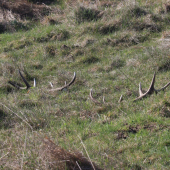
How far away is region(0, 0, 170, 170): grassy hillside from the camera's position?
3496mm

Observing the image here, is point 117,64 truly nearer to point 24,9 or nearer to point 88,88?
point 88,88

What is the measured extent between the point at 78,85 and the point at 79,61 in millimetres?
1524

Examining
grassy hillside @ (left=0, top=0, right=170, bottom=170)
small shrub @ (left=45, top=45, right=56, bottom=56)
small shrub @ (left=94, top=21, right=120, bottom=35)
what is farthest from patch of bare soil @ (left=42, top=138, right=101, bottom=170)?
small shrub @ (left=94, top=21, right=120, bottom=35)

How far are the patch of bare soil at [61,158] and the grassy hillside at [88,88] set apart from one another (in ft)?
0.04

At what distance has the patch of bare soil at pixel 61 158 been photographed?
3.14 metres

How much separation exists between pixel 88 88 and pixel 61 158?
3303 millimetres

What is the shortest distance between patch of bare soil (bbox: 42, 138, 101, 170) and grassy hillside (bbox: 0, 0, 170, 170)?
12mm

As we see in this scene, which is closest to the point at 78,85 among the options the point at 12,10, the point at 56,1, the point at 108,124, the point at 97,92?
the point at 97,92

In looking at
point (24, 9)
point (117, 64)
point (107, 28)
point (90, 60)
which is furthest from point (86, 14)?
point (24, 9)

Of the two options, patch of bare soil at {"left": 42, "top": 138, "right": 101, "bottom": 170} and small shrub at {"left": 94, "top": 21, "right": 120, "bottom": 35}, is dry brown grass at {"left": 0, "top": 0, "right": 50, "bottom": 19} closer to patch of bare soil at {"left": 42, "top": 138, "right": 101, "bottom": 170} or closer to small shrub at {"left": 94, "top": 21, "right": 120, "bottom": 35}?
small shrub at {"left": 94, "top": 21, "right": 120, "bottom": 35}

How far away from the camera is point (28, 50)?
9.01 m

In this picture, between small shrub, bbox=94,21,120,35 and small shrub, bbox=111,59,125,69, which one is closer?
small shrub, bbox=111,59,125,69

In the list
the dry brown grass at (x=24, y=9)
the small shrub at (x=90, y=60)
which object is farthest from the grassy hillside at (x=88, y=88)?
the dry brown grass at (x=24, y=9)

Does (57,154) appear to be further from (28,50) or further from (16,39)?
(16,39)
